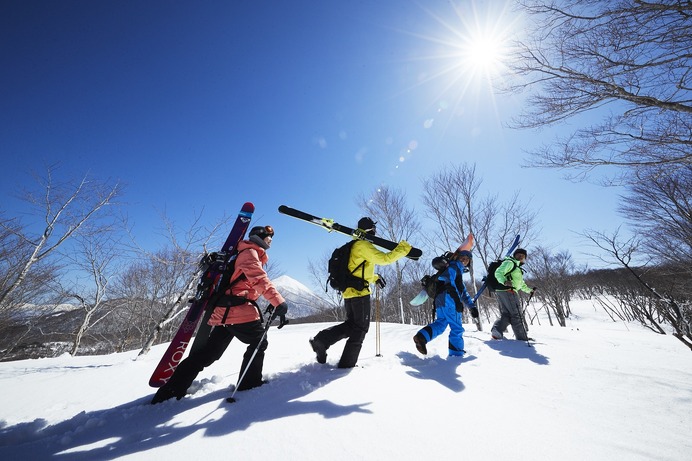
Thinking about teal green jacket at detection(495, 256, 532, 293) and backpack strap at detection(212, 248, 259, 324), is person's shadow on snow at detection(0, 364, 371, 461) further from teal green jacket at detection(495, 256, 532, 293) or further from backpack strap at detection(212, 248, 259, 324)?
teal green jacket at detection(495, 256, 532, 293)

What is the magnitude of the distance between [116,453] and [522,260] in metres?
7.64

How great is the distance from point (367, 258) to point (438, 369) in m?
1.77

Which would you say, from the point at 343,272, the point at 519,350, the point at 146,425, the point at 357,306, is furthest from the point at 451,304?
the point at 146,425

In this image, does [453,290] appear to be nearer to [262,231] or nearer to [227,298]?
[262,231]

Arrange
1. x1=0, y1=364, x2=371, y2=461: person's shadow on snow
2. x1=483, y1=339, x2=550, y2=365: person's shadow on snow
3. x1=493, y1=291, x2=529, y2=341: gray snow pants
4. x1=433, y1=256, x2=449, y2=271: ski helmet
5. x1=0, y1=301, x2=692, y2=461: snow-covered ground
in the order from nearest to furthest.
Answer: x1=0, y1=301, x2=692, y2=461: snow-covered ground
x1=0, y1=364, x2=371, y2=461: person's shadow on snow
x1=483, y1=339, x2=550, y2=365: person's shadow on snow
x1=433, y1=256, x2=449, y2=271: ski helmet
x1=493, y1=291, x2=529, y2=341: gray snow pants

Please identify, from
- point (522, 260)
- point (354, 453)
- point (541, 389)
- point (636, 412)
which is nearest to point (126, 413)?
point (354, 453)

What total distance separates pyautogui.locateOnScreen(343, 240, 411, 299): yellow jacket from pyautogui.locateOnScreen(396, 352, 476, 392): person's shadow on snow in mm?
1203

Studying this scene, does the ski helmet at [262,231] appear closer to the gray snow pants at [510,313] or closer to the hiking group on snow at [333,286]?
the hiking group on snow at [333,286]

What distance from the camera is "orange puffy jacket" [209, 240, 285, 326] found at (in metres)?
2.75

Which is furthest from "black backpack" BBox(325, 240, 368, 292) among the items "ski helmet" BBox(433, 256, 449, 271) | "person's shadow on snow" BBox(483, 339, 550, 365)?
"person's shadow on snow" BBox(483, 339, 550, 365)

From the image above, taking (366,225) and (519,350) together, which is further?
(519,350)

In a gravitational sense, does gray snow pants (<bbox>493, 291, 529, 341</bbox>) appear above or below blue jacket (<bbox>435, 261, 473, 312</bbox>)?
below

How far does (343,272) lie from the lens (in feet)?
11.4

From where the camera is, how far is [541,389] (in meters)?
2.67
